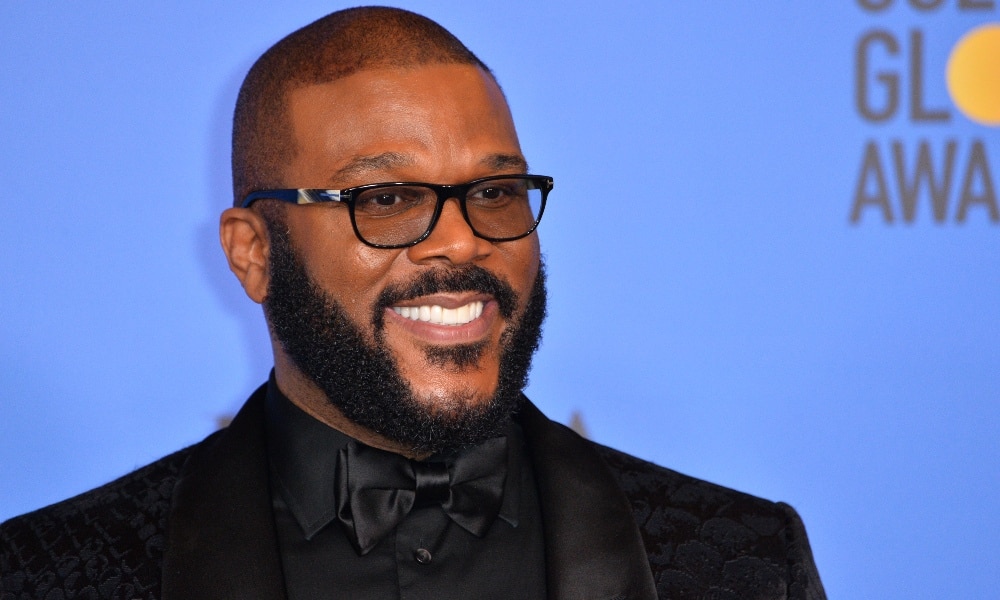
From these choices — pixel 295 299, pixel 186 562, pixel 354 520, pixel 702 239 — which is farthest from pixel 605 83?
→ pixel 186 562

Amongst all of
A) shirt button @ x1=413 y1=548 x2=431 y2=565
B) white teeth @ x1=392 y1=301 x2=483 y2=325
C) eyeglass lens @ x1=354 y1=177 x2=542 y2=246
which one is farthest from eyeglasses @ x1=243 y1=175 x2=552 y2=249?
shirt button @ x1=413 y1=548 x2=431 y2=565

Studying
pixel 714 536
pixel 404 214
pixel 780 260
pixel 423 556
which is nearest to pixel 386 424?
pixel 423 556

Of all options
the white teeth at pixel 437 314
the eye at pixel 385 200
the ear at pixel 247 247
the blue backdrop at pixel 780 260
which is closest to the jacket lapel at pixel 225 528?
the ear at pixel 247 247

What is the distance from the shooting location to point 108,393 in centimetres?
258

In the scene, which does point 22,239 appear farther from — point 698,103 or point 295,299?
point 698,103

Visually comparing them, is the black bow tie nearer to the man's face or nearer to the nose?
the man's face

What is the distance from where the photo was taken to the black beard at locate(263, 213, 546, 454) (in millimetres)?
1955

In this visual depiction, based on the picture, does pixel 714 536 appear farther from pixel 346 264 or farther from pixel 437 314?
pixel 346 264

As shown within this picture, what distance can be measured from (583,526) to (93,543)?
2.56 feet

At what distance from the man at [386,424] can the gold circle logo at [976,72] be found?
1108 millimetres

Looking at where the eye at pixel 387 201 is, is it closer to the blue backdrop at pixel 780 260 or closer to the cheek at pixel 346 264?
the cheek at pixel 346 264

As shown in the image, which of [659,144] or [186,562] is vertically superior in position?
[659,144]

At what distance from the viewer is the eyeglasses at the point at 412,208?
1.93 metres

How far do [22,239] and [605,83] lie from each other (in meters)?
1.25
